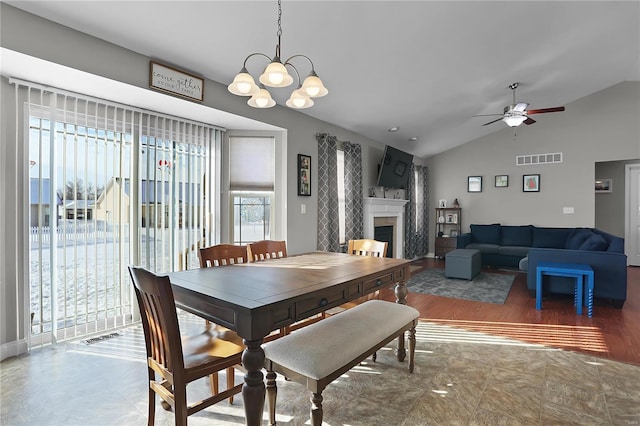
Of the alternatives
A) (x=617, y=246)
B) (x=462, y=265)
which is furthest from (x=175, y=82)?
(x=617, y=246)

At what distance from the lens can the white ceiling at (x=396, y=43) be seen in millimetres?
2314

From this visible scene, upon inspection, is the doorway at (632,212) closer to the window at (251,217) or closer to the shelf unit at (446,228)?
the shelf unit at (446,228)

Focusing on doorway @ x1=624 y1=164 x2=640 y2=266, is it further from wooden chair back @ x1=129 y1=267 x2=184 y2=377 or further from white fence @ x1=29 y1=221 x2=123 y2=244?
white fence @ x1=29 y1=221 x2=123 y2=244

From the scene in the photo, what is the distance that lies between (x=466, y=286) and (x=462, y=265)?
1.59 ft

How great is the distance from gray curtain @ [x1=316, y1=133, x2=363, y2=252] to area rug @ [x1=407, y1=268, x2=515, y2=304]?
132 centimetres

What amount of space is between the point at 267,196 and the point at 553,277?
151 inches

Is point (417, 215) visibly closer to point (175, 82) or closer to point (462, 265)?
point (462, 265)

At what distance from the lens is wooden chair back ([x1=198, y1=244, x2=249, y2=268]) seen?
2393mm

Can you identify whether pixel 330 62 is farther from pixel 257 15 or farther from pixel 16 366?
pixel 16 366

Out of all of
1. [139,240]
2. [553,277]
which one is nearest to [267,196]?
[139,240]

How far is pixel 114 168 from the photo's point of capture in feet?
10.0

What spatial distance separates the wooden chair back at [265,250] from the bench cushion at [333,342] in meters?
0.98

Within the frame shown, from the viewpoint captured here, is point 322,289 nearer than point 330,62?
Yes

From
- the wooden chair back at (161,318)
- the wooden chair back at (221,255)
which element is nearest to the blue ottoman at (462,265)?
the wooden chair back at (221,255)
